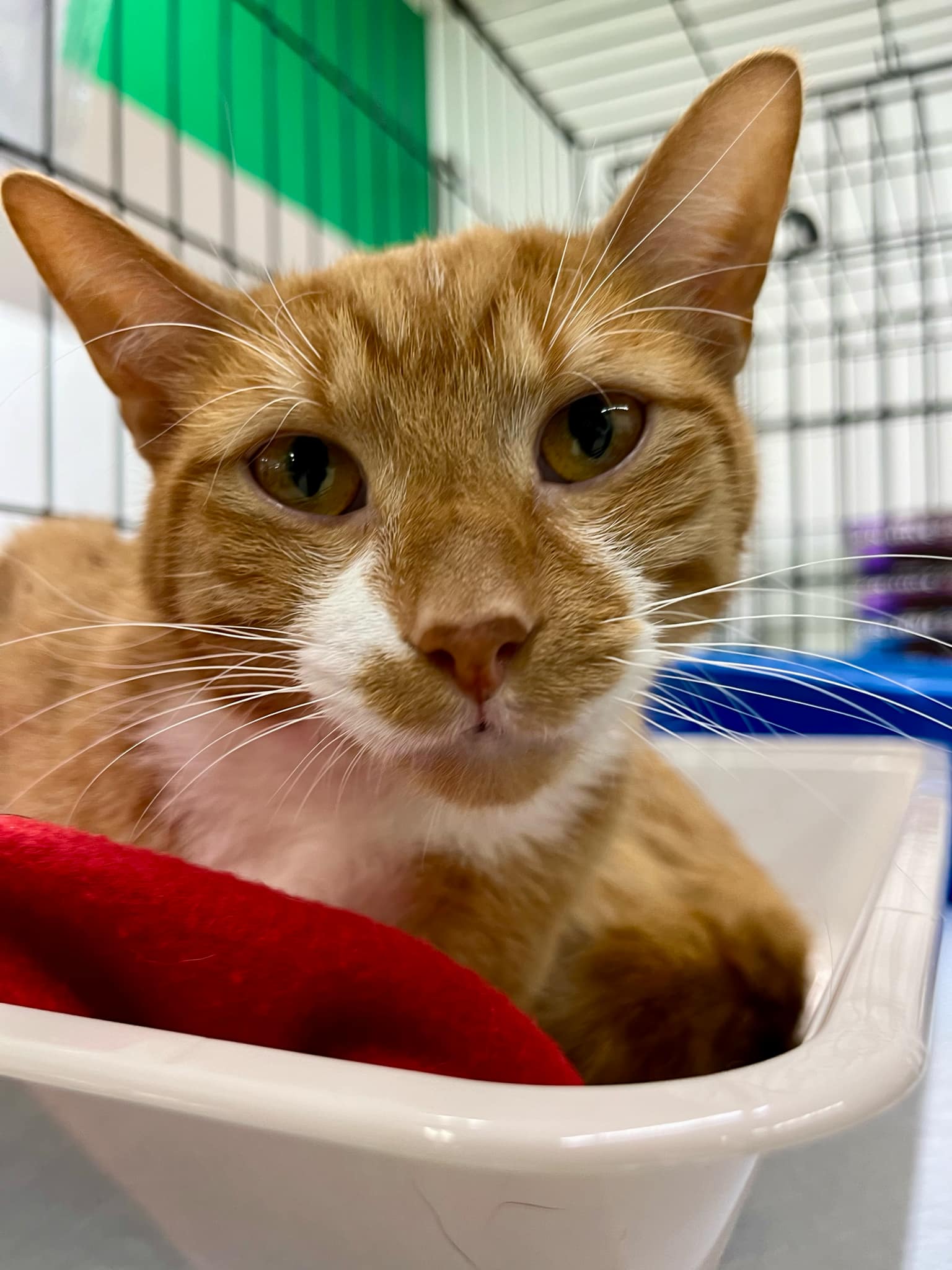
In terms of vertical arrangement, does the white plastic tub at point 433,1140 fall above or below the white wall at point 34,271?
below

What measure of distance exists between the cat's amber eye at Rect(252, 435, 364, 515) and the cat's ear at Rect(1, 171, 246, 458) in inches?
4.8

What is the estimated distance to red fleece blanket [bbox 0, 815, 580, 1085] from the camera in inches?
16.9

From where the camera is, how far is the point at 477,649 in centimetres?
48

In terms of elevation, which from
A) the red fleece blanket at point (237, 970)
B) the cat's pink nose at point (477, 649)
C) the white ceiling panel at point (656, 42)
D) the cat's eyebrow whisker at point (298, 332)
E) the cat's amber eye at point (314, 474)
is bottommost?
the red fleece blanket at point (237, 970)

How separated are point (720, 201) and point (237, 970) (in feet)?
1.91

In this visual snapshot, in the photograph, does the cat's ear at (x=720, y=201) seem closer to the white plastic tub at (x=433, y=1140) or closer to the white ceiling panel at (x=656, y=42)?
the white plastic tub at (x=433, y=1140)

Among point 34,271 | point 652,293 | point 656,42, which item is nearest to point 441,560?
point 652,293

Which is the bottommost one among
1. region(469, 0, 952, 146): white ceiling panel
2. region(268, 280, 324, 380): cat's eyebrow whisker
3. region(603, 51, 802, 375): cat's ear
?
region(268, 280, 324, 380): cat's eyebrow whisker

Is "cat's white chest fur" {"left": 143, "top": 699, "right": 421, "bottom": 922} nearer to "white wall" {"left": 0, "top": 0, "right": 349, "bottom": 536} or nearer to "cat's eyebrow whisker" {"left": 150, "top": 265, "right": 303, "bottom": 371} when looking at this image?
"cat's eyebrow whisker" {"left": 150, "top": 265, "right": 303, "bottom": 371}

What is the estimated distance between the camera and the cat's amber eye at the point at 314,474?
616 millimetres

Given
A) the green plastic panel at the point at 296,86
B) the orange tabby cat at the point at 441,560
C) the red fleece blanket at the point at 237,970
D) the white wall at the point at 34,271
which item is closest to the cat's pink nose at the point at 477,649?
the orange tabby cat at the point at 441,560

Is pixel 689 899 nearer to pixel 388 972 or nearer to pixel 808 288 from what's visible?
pixel 388 972

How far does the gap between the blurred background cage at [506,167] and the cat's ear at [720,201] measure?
0.07 m

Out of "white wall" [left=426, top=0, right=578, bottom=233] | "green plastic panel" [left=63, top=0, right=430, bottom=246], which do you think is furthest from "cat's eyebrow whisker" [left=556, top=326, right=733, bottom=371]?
"white wall" [left=426, top=0, right=578, bottom=233]
